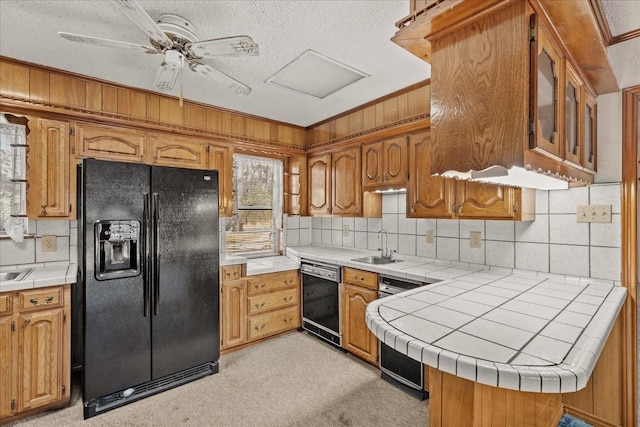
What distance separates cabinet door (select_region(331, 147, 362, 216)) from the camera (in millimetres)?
3031

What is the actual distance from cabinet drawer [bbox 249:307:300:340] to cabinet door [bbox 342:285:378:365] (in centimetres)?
68

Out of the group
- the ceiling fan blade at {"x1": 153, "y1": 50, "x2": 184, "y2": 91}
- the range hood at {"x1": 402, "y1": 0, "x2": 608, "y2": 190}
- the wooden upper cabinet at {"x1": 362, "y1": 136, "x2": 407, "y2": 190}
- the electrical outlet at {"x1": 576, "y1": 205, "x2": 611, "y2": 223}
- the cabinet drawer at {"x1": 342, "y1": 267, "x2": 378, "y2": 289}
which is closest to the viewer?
the range hood at {"x1": 402, "y1": 0, "x2": 608, "y2": 190}

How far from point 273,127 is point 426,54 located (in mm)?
2307

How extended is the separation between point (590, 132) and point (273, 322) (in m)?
2.88

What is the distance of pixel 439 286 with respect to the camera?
1.79 meters

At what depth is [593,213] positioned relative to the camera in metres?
1.84

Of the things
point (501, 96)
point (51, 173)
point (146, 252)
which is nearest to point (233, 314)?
point (146, 252)

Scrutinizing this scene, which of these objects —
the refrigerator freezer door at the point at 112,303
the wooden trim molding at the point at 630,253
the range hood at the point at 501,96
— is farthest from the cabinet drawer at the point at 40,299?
the wooden trim molding at the point at 630,253

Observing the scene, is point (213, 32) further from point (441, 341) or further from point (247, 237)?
point (247, 237)

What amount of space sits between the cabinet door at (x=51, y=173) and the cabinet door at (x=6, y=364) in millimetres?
747

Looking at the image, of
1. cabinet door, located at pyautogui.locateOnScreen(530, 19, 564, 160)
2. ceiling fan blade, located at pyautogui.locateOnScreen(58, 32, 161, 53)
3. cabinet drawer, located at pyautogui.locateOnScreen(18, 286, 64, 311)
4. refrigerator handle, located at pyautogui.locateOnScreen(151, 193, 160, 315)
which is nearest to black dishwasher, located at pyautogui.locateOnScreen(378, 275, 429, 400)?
cabinet door, located at pyautogui.locateOnScreen(530, 19, 564, 160)

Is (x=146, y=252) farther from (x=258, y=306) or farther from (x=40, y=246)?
(x=258, y=306)

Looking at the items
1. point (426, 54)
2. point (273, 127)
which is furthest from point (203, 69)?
point (273, 127)

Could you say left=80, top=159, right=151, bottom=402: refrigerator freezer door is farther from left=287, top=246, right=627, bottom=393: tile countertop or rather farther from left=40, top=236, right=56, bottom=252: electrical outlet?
left=287, top=246, right=627, bottom=393: tile countertop
